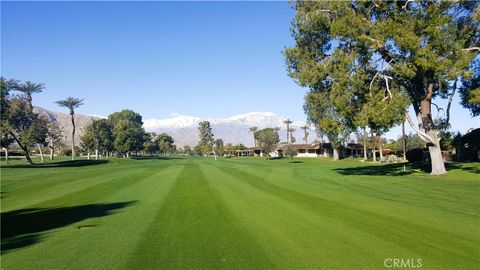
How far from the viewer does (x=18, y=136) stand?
3024 inches

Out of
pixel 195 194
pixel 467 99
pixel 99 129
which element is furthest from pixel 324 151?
pixel 195 194

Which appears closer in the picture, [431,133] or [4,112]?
[431,133]

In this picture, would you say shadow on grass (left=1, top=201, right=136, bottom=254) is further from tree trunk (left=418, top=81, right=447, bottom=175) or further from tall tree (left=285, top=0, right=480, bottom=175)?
tree trunk (left=418, top=81, right=447, bottom=175)

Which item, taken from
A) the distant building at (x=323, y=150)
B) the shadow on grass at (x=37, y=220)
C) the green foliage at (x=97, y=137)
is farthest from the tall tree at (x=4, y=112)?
the distant building at (x=323, y=150)

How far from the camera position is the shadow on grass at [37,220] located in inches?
457

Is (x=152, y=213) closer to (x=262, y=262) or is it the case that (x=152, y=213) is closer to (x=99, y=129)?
(x=262, y=262)

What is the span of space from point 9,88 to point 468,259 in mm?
87060

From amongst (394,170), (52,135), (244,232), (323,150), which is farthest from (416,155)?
(52,135)
